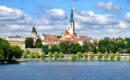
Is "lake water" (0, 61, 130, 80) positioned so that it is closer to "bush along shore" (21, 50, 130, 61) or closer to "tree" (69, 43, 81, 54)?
"bush along shore" (21, 50, 130, 61)

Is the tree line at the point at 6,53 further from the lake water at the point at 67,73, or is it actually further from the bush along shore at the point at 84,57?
the lake water at the point at 67,73

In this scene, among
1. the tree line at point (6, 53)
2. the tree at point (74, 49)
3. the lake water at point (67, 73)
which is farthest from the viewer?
the tree at point (74, 49)

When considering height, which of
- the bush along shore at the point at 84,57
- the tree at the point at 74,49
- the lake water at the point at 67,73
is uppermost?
the tree at the point at 74,49

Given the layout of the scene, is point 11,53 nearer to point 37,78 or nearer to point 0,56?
point 0,56

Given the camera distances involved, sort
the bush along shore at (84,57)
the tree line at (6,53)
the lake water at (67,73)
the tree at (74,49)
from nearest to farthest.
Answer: the lake water at (67,73), the tree line at (6,53), the bush along shore at (84,57), the tree at (74,49)

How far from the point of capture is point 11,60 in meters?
102

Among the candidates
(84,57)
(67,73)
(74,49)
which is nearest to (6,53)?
(84,57)

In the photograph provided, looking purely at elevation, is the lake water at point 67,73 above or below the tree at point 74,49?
below

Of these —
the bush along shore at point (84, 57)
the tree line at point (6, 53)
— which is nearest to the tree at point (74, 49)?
the bush along shore at point (84, 57)

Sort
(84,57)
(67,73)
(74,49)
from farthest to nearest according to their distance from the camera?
(74,49), (84,57), (67,73)

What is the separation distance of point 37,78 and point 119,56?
66.5 meters

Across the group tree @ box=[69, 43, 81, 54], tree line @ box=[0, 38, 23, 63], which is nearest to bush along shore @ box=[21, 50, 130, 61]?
tree @ box=[69, 43, 81, 54]

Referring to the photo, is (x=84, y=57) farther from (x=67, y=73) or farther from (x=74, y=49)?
(x=67, y=73)

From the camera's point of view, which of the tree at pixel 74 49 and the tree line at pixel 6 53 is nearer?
the tree line at pixel 6 53
